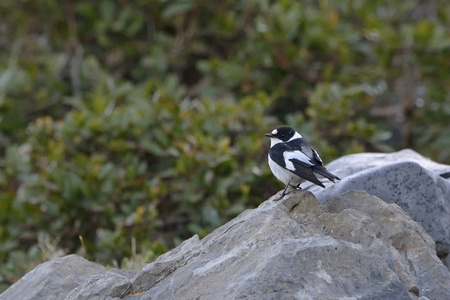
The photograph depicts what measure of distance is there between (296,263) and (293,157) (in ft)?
3.67

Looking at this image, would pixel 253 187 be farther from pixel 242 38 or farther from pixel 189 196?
pixel 242 38

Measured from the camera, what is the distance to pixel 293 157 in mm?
4094

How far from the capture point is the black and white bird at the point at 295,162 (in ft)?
13.0

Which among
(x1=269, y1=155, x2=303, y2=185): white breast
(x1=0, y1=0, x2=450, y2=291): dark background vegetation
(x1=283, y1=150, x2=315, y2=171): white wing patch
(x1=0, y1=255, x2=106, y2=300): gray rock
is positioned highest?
(x1=283, y1=150, x2=315, y2=171): white wing patch

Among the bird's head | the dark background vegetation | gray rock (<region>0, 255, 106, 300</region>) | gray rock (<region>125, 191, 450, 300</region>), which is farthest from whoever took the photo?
the dark background vegetation

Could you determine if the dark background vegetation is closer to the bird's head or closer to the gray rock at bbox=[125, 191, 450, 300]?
the bird's head

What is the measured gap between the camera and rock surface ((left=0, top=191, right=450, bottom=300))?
304 centimetres

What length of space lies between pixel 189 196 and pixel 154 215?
0.44 metres

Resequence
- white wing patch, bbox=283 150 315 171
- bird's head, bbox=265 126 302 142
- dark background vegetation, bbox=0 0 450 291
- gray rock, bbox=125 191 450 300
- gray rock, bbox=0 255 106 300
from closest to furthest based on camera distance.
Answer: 1. gray rock, bbox=125 191 450 300
2. gray rock, bbox=0 255 106 300
3. white wing patch, bbox=283 150 315 171
4. bird's head, bbox=265 126 302 142
5. dark background vegetation, bbox=0 0 450 291

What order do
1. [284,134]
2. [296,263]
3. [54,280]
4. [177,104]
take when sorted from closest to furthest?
1. [296,263]
2. [54,280]
3. [284,134]
4. [177,104]

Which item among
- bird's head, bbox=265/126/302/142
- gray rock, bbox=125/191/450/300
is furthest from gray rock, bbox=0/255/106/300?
bird's head, bbox=265/126/302/142

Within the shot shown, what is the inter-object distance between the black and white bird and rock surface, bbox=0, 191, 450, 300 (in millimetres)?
182

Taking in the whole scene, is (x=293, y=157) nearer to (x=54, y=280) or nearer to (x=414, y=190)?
(x=414, y=190)

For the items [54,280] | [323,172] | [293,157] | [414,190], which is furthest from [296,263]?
[54,280]
